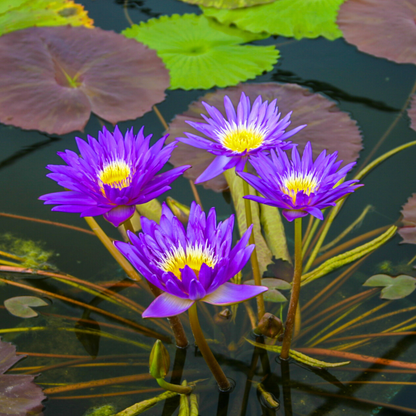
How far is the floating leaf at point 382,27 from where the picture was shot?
94.6 inches

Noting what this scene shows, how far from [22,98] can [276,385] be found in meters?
1.82

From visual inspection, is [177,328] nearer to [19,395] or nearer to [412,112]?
[19,395]

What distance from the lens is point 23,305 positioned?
4.81 ft

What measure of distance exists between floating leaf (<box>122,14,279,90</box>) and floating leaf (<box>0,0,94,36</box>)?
380mm

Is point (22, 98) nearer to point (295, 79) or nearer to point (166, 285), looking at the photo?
point (295, 79)

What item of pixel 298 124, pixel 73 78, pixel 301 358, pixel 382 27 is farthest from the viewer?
pixel 382 27

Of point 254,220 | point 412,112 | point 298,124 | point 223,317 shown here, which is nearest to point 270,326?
point 223,317

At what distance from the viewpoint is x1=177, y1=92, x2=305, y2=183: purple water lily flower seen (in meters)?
1.12

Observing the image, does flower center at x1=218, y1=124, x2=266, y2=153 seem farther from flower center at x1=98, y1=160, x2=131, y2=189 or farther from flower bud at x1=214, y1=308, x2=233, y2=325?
flower bud at x1=214, y1=308, x2=233, y2=325

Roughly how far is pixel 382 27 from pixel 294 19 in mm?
535

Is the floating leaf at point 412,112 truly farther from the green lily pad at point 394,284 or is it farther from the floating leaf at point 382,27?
the green lily pad at point 394,284

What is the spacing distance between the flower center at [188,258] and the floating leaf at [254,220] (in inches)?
24.0

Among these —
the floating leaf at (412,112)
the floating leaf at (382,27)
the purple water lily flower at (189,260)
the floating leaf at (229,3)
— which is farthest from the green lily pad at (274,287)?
the floating leaf at (229,3)

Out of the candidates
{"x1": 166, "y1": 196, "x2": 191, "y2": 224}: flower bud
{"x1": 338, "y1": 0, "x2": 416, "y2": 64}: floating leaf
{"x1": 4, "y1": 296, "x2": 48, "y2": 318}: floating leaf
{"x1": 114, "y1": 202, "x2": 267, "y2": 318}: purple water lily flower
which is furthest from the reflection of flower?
{"x1": 338, "y1": 0, "x2": 416, "y2": 64}: floating leaf
